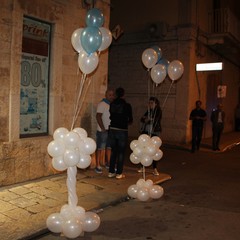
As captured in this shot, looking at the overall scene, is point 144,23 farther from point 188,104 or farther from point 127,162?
point 127,162

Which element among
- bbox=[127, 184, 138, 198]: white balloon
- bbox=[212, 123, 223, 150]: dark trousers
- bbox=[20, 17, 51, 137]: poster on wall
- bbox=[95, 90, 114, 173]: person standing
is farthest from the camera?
bbox=[212, 123, 223, 150]: dark trousers

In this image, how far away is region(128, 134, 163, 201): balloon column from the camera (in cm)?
645

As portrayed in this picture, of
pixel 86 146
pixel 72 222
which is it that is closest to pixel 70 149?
pixel 86 146

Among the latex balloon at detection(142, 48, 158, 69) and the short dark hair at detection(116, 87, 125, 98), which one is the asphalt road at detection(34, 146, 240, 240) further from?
the latex balloon at detection(142, 48, 158, 69)

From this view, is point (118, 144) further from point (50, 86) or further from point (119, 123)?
point (50, 86)

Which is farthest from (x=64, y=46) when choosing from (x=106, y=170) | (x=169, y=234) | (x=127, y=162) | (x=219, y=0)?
(x=219, y=0)

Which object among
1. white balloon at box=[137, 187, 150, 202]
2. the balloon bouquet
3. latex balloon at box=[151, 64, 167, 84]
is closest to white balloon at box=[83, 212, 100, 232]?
the balloon bouquet

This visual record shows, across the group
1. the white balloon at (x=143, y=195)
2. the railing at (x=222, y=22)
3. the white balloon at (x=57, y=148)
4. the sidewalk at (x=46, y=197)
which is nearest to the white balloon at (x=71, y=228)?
the sidewalk at (x=46, y=197)

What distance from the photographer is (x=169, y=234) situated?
486 cm

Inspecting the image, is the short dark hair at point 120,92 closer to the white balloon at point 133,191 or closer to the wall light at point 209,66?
the white balloon at point 133,191

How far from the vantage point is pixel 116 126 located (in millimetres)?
7594

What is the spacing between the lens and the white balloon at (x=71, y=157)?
4594mm

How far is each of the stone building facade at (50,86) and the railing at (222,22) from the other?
9.00 metres

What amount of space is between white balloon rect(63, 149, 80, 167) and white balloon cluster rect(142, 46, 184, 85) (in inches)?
139
